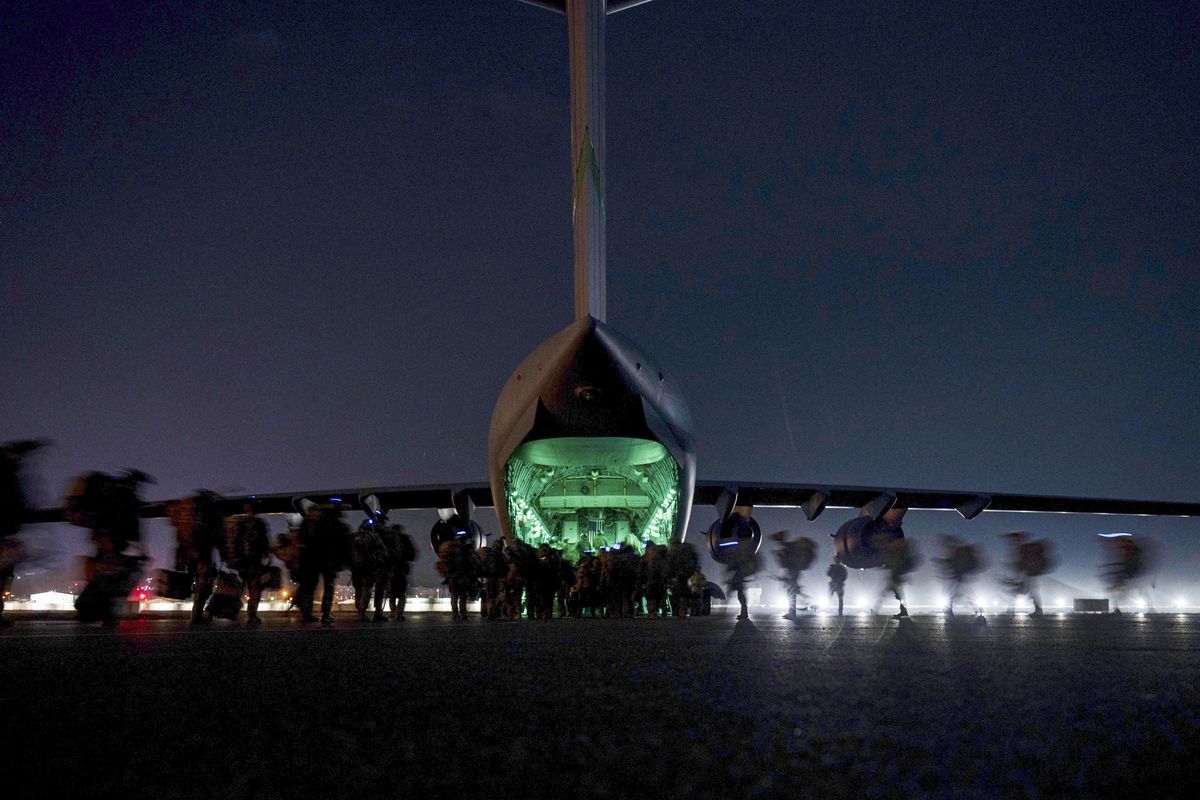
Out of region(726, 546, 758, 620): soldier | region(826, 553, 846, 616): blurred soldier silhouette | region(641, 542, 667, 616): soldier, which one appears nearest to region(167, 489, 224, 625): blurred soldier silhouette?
region(726, 546, 758, 620): soldier

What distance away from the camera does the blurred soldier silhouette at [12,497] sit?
5.55 metres

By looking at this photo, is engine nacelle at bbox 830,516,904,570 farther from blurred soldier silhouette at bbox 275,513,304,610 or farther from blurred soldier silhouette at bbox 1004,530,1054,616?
blurred soldier silhouette at bbox 275,513,304,610

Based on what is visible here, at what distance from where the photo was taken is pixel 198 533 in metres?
8.49

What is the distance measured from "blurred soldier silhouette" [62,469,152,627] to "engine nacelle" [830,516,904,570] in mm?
14152

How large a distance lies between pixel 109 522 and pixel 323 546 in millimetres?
2168

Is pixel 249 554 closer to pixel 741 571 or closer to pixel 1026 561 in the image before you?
pixel 741 571

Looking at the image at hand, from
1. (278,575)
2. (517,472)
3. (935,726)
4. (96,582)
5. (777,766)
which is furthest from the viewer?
(517,472)

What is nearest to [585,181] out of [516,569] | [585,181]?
[585,181]

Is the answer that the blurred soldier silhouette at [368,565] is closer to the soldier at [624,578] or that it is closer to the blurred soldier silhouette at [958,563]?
the soldier at [624,578]

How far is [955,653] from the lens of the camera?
11.6 ft

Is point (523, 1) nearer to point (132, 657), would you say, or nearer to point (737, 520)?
point (737, 520)

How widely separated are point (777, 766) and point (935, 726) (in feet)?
1.69

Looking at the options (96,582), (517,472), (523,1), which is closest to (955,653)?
(96,582)

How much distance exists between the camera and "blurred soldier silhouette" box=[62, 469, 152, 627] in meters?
6.52
